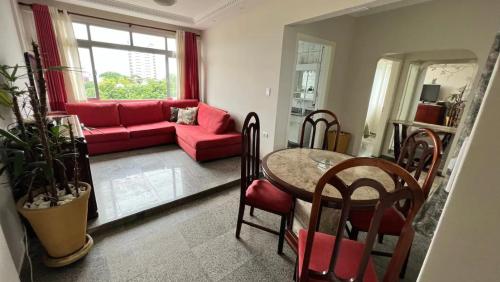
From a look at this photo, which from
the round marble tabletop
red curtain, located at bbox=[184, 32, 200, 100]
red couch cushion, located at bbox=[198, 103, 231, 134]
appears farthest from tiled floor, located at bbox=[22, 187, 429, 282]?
red curtain, located at bbox=[184, 32, 200, 100]

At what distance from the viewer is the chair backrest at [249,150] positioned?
63.7 inches

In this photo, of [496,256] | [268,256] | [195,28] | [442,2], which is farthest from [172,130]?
[442,2]

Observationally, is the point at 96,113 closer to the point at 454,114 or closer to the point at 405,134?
the point at 405,134

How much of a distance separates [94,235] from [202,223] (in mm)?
900

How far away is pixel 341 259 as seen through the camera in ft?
3.45

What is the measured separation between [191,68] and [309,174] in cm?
430

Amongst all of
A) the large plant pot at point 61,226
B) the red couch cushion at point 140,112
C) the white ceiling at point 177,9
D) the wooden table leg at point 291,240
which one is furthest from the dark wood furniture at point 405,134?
the red couch cushion at point 140,112

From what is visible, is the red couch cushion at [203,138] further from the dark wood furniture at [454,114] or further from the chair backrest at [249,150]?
the dark wood furniture at [454,114]

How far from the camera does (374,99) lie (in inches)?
179

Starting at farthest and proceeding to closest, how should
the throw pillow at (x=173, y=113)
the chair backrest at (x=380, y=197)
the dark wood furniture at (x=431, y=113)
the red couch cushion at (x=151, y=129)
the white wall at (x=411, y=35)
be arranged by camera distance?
the throw pillow at (x=173, y=113), the red couch cushion at (x=151, y=129), the dark wood furniture at (x=431, y=113), the white wall at (x=411, y=35), the chair backrest at (x=380, y=197)

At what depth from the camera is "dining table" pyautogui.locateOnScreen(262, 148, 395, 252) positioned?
1.14m

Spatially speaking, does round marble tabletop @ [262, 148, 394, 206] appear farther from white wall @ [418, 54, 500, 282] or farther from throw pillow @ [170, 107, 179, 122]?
throw pillow @ [170, 107, 179, 122]

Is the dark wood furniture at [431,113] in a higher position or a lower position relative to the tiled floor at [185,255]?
higher

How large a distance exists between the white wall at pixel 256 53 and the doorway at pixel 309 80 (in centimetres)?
46
